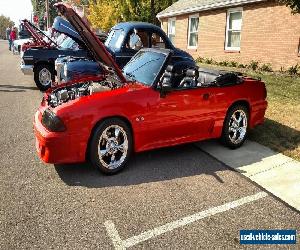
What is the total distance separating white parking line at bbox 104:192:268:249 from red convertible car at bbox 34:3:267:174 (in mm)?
1316

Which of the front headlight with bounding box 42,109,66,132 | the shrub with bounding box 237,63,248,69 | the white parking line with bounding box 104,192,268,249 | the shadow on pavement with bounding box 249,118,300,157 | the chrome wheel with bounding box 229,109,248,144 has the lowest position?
the white parking line with bounding box 104,192,268,249

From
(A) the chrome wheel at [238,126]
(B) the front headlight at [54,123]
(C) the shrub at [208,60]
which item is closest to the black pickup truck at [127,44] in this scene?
(A) the chrome wheel at [238,126]

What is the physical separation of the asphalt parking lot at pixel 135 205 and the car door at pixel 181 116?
0.43 metres

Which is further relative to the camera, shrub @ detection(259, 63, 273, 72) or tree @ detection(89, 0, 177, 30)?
tree @ detection(89, 0, 177, 30)

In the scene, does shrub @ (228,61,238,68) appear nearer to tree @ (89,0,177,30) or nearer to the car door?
tree @ (89,0,177,30)

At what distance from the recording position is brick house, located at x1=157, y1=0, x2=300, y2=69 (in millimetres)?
14328

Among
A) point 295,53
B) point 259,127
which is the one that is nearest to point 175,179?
point 259,127

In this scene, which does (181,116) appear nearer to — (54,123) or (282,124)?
(54,123)

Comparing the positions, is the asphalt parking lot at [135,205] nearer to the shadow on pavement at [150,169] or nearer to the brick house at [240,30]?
the shadow on pavement at [150,169]

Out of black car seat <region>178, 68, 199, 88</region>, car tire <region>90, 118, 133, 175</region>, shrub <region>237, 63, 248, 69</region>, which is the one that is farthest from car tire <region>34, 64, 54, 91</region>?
shrub <region>237, 63, 248, 69</region>

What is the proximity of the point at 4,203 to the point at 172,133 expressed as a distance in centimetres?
251

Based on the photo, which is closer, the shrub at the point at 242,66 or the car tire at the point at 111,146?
the car tire at the point at 111,146

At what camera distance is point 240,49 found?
55.6ft

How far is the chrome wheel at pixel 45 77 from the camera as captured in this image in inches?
444
